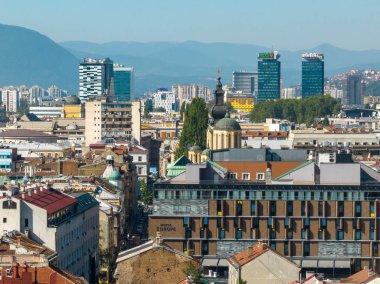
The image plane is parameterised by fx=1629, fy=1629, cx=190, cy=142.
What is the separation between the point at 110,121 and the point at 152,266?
10292 centimetres

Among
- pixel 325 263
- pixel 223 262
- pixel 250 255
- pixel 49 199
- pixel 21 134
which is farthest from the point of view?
pixel 21 134

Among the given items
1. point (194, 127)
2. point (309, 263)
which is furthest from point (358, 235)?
point (194, 127)

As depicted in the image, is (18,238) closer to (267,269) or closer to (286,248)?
(267,269)

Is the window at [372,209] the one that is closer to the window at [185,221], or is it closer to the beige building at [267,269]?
the window at [185,221]

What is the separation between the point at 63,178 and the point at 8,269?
39.2 meters

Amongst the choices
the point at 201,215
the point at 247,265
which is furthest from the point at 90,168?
the point at 247,265

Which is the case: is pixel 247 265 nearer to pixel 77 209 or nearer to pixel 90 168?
pixel 77 209

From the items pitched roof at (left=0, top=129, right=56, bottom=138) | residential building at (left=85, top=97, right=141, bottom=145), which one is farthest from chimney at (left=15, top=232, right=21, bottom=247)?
pitched roof at (left=0, top=129, right=56, bottom=138)

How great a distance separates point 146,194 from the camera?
11512 centimetres

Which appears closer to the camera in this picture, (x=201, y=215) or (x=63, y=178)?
(x=201, y=215)

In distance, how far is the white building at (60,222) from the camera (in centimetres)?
6081

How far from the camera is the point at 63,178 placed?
87062 millimetres

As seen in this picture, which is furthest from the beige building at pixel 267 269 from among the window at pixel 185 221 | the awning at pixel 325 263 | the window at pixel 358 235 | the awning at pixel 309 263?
the window at pixel 185 221

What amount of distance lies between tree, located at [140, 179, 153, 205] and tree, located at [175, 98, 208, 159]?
396 cm
